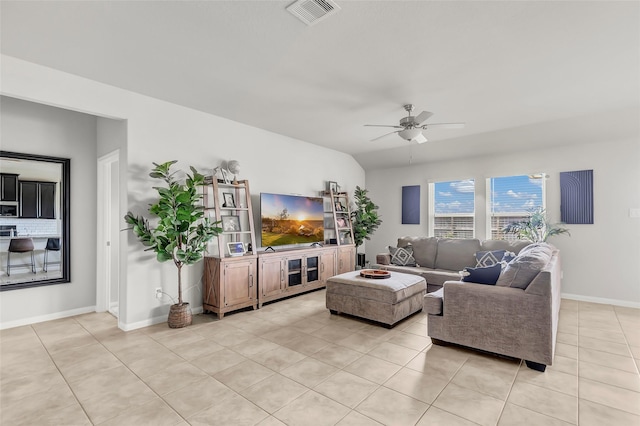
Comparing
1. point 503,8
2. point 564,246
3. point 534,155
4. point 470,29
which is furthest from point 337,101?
point 564,246

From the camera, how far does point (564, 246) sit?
5.08 metres

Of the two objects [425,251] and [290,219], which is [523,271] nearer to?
[425,251]

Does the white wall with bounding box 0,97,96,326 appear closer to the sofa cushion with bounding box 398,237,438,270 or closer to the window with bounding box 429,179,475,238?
the sofa cushion with bounding box 398,237,438,270

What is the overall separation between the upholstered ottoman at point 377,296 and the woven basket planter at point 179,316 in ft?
5.77

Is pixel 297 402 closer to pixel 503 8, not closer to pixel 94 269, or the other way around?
pixel 503 8

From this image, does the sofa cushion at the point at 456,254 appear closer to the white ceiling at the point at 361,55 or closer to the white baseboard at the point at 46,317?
the white ceiling at the point at 361,55

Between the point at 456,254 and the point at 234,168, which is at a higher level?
the point at 234,168

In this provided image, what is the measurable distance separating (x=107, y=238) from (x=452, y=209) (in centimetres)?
604

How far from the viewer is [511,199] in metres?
5.68

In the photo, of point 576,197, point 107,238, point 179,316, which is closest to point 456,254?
point 576,197

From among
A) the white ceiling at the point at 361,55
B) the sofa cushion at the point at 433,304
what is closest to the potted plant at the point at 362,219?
the white ceiling at the point at 361,55

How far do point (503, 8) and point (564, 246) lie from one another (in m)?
4.43

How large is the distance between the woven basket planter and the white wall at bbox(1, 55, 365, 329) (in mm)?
324

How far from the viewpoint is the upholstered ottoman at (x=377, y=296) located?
3.64 meters
